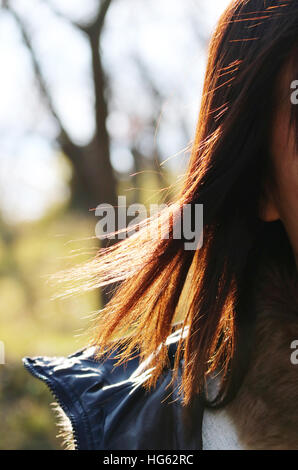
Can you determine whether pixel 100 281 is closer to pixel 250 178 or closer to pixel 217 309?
pixel 217 309

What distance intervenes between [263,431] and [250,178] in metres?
0.65

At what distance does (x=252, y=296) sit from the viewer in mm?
1479

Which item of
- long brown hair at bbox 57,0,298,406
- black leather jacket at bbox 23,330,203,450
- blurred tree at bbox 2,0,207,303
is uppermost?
blurred tree at bbox 2,0,207,303

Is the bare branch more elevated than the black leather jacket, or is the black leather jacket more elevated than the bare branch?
the bare branch

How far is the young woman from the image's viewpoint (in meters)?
1.27

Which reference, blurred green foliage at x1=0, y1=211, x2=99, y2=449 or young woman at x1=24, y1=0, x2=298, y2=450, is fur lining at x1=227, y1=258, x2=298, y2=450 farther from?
blurred green foliage at x1=0, y1=211, x2=99, y2=449

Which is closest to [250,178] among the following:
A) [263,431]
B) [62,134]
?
[263,431]

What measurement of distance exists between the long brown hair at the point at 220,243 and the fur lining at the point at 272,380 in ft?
0.12

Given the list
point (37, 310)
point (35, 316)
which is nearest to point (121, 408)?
point (35, 316)

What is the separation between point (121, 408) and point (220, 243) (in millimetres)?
552

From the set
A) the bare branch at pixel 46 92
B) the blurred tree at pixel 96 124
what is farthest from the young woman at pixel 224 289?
the bare branch at pixel 46 92

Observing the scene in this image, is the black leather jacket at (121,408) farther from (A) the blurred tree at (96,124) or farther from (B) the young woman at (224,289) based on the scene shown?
(A) the blurred tree at (96,124)

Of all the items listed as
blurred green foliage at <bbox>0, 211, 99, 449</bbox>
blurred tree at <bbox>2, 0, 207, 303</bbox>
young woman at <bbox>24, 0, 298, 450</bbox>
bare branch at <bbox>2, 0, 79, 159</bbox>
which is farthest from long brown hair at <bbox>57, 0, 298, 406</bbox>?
bare branch at <bbox>2, 0, 79, 159</bbox>

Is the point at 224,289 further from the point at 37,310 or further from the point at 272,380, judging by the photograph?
the point at 37,310
